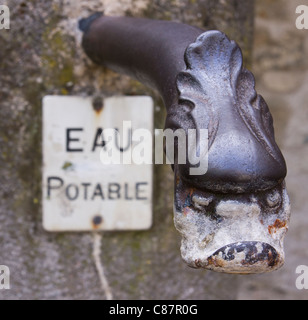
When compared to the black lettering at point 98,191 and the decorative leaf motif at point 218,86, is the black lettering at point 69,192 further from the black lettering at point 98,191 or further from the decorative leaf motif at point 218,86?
the decorative leaf motif at point 218,86

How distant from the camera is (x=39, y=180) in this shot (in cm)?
65

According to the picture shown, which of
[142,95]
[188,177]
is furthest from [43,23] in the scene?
[188,177]

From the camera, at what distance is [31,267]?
0.67 meters

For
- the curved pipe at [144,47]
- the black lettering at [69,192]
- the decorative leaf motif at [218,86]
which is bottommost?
the black lettering at [69,192]

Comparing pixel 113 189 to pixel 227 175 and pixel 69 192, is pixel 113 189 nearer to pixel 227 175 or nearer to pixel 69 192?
pixel 69 192

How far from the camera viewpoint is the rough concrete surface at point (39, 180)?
0.62 m

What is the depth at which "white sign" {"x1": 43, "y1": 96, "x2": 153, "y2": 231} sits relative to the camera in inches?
25.3

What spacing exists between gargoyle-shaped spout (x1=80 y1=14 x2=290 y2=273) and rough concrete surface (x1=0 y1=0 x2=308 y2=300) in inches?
10.4

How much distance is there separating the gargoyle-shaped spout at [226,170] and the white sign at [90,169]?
0.83ft

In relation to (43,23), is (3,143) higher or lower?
lower

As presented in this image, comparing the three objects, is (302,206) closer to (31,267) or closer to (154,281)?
(154,281)

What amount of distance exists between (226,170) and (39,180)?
387 millimetres

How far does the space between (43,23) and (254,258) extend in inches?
16.9

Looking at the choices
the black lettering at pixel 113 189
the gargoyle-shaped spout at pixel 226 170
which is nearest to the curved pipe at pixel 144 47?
the gargoyle-shaped spout at pixel 226 170
